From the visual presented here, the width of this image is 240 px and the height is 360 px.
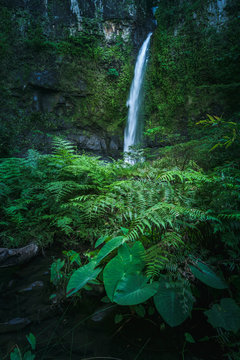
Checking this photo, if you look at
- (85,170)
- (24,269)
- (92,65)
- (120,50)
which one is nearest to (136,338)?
(24,269)

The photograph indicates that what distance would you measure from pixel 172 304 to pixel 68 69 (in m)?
12.8

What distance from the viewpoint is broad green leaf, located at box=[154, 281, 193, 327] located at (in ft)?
2.74

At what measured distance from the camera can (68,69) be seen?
34.6ft

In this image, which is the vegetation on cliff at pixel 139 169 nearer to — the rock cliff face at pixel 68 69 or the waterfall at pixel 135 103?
the rock cliff face at pixel 68 69

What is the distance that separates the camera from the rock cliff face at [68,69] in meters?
9.80

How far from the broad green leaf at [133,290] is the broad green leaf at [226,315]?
302 mm

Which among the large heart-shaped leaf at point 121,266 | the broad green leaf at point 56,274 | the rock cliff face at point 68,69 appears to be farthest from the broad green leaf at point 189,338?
the rock cliff face at point 68,69

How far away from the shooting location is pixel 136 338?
3.11 feet

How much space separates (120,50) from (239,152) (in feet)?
42.4

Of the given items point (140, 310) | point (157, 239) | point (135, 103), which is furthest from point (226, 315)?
point (135, 103)

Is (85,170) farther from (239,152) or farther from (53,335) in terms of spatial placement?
(239,152)

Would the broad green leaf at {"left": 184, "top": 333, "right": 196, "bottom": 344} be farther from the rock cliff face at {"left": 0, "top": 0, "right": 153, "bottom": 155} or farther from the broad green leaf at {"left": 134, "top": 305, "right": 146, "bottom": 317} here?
the rock cliff face at {"left": 0, "top": 0, "right": 153, "bottom": 155}

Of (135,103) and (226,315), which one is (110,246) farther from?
(135,103)

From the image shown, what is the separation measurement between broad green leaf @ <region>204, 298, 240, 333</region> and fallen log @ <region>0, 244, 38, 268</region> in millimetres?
1920
